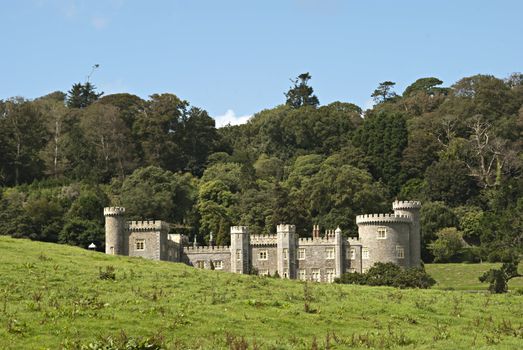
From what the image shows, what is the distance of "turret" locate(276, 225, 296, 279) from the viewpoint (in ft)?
301

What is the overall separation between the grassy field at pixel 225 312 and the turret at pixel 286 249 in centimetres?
3664

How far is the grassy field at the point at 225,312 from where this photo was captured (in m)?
36.9

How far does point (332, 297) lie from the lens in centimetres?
4775

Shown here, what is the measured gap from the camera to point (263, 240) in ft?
306

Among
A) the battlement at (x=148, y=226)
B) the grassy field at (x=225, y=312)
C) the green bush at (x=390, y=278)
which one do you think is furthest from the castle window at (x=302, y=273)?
the grassy field at (x=225, y=312)

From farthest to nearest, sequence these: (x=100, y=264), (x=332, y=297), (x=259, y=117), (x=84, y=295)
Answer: (x=259, y=117)
(x=100, y=264)
(x=332, y=297)
(x=84, y=295)

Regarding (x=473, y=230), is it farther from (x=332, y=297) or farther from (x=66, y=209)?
(x=332, y=297)

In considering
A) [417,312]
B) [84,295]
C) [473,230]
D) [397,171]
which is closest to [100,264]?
[84,295]

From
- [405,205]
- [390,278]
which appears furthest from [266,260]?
[390,278]

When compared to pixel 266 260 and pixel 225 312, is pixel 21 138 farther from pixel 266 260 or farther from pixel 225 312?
pixel 225 312

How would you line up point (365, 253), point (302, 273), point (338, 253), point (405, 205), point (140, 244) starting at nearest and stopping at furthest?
point (140, 244)
point (365, 253)
point (338, 253)
point (405, 205)
point (302, 273)

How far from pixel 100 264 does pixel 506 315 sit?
19.9m

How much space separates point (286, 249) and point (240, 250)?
3.63 metres

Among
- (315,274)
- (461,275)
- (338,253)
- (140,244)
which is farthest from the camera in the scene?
(461,275)
